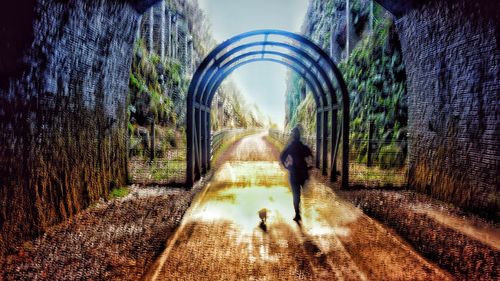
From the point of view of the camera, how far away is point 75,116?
6.00 meters

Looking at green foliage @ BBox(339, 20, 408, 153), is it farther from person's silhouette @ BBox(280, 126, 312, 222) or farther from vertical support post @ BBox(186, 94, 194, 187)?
vertical support post @ BBox(186, 94, 194, 187)

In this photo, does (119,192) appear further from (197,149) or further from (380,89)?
(380,89)

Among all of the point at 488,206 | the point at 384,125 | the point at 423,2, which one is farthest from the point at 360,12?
the point at 488,206

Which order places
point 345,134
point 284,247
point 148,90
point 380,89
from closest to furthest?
point 284,247, point 345,134, point 380,89, point 148,90

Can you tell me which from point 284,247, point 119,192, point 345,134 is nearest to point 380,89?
point 345,134

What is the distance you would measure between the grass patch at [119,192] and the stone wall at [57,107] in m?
0.20

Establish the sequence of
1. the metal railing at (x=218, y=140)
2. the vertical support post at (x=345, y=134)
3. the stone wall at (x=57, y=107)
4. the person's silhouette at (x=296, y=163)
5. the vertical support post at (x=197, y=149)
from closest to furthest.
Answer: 1. the stone wall at (x=57, y=107)
2. the person's silhouette at (x=296, y=163)
3. the vertical support post at (x=345, y=134)
4. the vertical support post at (x=197, y=149)
5. the metal railing at (x=218, y=140)

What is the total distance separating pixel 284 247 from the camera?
462cm

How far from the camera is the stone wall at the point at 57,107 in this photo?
434cm

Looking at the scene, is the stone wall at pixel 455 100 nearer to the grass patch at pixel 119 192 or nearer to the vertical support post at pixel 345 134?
the vertical support post at pixel 345 134

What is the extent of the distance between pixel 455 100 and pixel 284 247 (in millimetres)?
5311

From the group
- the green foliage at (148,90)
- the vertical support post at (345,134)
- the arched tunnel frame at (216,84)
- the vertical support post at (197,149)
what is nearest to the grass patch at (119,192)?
the arched tunnel frame at (216,84)

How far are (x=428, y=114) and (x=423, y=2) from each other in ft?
9.10

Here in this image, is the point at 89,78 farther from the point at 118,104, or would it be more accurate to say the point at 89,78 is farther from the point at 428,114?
the point at 428,114
